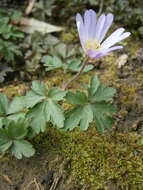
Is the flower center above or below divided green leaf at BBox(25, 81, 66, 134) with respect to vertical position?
above

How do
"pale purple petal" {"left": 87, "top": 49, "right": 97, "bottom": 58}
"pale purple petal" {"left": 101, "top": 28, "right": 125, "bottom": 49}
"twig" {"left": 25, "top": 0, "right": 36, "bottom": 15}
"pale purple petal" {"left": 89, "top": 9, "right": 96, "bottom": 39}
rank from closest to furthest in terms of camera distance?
"pale purple petal" {"left": 87, "top": 49, "right": 97, "bottom": 58} → "pale purple petal" {"left": 101, "top": 28, "right": 125, "bottom": 49} → "pale purple petal" {"left": 89, "top": 9, "right": 96, "bottom": 39} → "twig" {"left": 25, "top": 0, "right": 36, "bottom": 15}

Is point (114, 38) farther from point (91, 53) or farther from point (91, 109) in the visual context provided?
point (91, 109)

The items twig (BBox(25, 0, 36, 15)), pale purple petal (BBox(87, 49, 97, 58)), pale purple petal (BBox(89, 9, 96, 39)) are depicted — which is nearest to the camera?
pale purple petal (BBox(87, 49, 97, 58))

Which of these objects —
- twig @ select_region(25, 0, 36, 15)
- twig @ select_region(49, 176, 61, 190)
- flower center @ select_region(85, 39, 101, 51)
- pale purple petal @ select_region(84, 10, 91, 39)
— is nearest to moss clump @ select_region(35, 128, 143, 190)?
twig @ select_region(49, 176, 61, 190)

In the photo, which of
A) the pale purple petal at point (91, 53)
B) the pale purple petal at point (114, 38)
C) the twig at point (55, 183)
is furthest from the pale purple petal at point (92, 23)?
the twig at point (55, 183)

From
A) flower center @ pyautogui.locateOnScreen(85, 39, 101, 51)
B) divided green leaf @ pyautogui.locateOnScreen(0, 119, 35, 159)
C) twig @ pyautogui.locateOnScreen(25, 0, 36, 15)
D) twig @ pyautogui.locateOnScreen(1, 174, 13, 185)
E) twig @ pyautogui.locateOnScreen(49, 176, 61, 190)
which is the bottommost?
twig @ pyautogui.locateOnScreen(49, 176, 61, 190)

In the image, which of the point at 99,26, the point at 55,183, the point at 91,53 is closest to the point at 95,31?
the point at 99,26

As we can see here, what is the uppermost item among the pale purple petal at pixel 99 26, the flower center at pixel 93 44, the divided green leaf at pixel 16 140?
the pale purple petal at pixel 99 26

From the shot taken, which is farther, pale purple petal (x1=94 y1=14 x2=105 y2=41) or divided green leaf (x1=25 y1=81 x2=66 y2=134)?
pale purple petal (x1=94 y1=14 x2=105 y2=41)

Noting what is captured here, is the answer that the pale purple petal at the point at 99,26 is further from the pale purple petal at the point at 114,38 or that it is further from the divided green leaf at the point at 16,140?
the divided green leaf at the point at 16,140

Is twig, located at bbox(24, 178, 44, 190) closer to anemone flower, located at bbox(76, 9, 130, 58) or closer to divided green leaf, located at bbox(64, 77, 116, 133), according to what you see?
divided green leaf, located at bbox(64, 77, 116, 133)

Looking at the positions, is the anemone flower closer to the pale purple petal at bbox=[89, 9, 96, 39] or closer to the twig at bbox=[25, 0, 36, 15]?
the pale purple petal at bbox=[89, 9, 96, 39]

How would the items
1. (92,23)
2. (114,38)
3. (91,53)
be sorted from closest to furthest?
1. (91,53)
2. (114,38)
3. (92,23)
